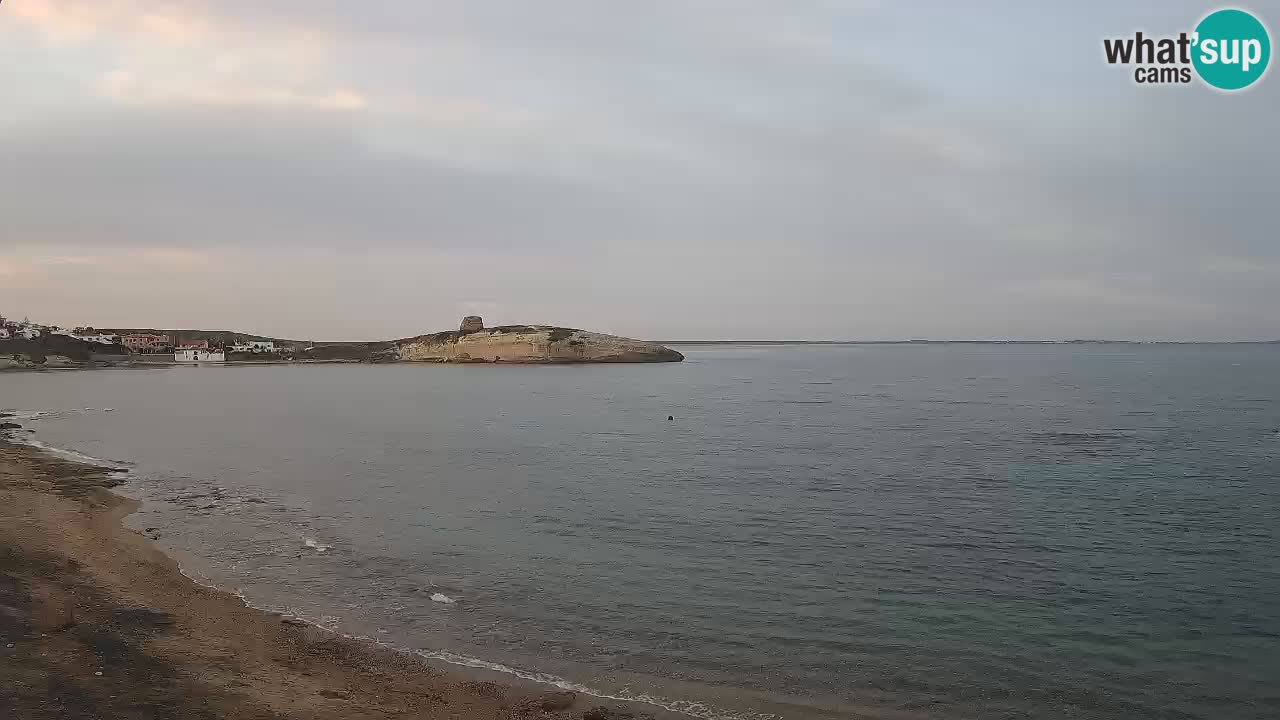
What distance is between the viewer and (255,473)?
35.0 meters

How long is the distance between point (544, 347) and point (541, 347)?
0.75m

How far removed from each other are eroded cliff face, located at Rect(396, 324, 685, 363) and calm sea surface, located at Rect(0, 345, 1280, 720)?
425 ft

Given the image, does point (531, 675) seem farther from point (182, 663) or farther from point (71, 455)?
point (71, 455)

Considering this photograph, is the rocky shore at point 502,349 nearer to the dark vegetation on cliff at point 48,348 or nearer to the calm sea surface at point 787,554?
the dark vegetation on cliff at point 48,348

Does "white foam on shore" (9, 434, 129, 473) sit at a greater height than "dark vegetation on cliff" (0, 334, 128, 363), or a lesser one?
lesser

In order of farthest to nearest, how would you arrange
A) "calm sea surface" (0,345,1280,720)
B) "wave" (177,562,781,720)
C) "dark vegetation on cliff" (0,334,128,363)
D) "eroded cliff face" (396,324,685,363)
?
"eroded cliff face" (396,324,685,363)
"dark vegetation on cliff" (0,334,128,363)
"calm sea surface" (0,345,1280,720)
"wave" (177,562,781,720)

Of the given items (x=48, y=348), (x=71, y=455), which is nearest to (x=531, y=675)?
(x=71, y=455)

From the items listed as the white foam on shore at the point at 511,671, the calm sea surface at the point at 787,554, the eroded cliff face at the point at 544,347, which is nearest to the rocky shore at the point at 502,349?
the eroded cliff face at the point at 544,347

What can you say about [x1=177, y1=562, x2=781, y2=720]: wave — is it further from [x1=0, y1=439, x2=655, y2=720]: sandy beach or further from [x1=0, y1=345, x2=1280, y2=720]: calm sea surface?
[x1=0, y1=439, x2=655, y2=720]: sandy beach

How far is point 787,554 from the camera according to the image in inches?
797

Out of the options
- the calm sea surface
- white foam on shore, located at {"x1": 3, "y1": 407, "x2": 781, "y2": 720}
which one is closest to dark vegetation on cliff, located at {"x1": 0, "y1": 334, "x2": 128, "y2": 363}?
the calm sea surface

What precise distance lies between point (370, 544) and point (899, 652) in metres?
14.6

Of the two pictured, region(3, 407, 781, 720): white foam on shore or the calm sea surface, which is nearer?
region(3, 407, 781, 720): white foam on shore

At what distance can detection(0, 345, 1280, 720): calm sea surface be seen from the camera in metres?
12.9
